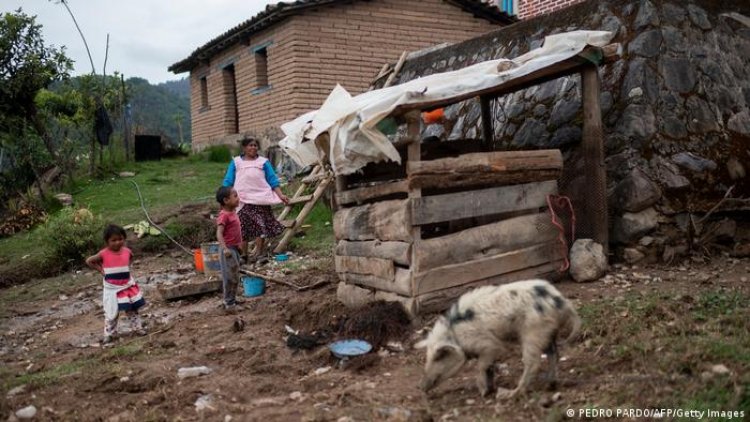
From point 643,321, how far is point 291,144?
3756mm

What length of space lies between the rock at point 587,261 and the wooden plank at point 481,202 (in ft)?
1.90

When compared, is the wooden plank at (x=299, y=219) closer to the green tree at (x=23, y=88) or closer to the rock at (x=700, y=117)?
the rock at (x=700, y=117)

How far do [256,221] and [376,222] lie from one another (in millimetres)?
3799

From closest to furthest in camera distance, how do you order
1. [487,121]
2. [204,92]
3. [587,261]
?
[587,261]
[487,121]
[204,92]

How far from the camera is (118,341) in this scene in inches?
232

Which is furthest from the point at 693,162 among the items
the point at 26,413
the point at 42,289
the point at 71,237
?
the point at 71,237

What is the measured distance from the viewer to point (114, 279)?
588 centimetres

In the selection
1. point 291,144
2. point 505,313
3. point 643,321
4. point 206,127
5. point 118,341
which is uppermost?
point 206,127

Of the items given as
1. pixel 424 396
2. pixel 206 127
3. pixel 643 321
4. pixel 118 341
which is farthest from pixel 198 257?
pixel 206 127

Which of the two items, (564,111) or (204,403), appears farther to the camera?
(564,111)

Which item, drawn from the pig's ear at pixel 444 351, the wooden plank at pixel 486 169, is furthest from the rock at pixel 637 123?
the pig's ear at pixel 444 351

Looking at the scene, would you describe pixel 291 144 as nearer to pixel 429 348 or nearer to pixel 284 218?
pixel 429 348

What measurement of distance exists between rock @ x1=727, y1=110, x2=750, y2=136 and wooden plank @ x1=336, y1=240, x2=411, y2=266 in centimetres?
455

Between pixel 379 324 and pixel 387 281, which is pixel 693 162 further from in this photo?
pixel 379 324
